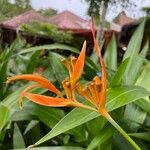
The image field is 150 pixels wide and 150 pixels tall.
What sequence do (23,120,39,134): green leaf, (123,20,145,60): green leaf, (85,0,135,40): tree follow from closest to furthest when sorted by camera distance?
(23,120,39,134): green leaf < (123,20,145,60): green leaf < (85,0,135,40): tree

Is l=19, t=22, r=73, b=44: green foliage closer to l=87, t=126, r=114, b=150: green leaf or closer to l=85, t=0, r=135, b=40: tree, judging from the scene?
l=85, t=0, r=135, b=40: tree

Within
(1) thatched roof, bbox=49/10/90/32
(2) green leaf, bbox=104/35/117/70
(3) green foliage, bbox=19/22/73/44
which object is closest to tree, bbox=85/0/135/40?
(3) green foliage, bbox=19/22/73/44

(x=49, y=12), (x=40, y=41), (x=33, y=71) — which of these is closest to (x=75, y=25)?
(x=40, y=41)

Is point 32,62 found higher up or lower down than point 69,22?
higher up

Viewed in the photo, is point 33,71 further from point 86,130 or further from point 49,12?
point 49,12

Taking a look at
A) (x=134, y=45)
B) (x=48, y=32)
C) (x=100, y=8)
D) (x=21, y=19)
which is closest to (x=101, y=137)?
(x=134, y=45)

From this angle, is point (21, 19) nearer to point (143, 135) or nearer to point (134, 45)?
point (134, 45)

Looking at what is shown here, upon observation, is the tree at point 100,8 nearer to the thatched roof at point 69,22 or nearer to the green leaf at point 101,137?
the thatched roof at point 69,22
